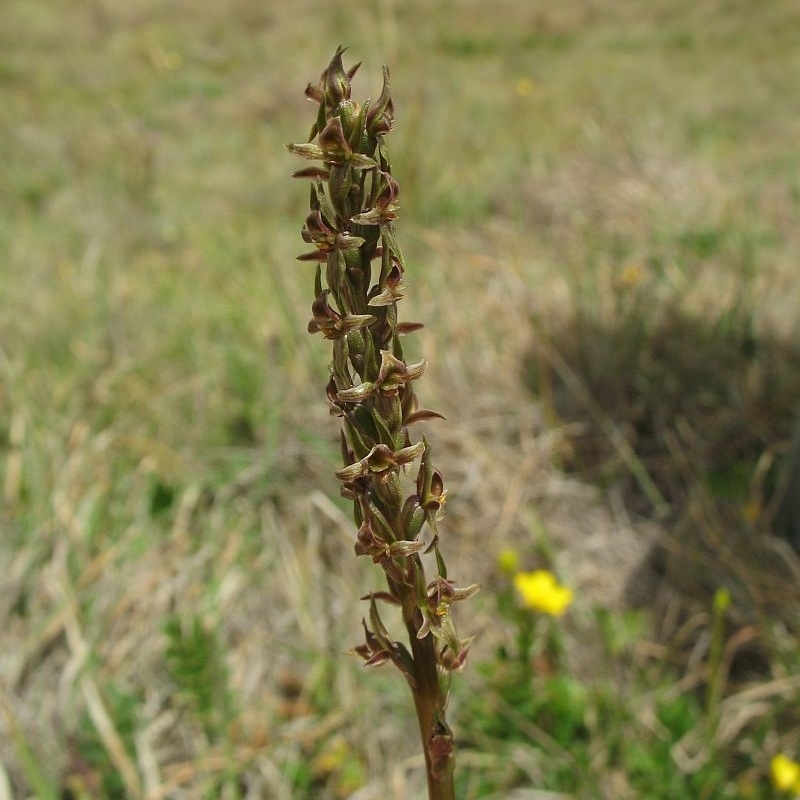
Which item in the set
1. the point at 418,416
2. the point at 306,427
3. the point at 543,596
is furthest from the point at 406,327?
the point at 306,427

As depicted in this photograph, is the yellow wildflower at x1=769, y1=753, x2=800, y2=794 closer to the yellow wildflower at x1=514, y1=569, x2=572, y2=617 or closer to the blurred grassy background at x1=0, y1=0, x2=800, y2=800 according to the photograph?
the blurred grassy background at x1=0, y1=0, x2=800, y2=800

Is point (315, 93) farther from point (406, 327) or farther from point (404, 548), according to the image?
point (404, 548)

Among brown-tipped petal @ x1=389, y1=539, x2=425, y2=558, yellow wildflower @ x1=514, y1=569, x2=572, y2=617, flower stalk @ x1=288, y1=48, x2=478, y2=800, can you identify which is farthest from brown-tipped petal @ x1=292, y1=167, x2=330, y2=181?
yellow wildflower @ x1=514, y1=569, x2=572, y2=617

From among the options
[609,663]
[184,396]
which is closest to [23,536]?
[184,396]

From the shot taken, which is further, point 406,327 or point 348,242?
point 406,327

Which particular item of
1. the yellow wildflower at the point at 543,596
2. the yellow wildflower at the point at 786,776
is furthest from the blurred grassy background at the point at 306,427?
the yellow wildflower at the point at 543,596

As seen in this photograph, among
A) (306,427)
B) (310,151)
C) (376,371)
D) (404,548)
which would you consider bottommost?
(404,548)
